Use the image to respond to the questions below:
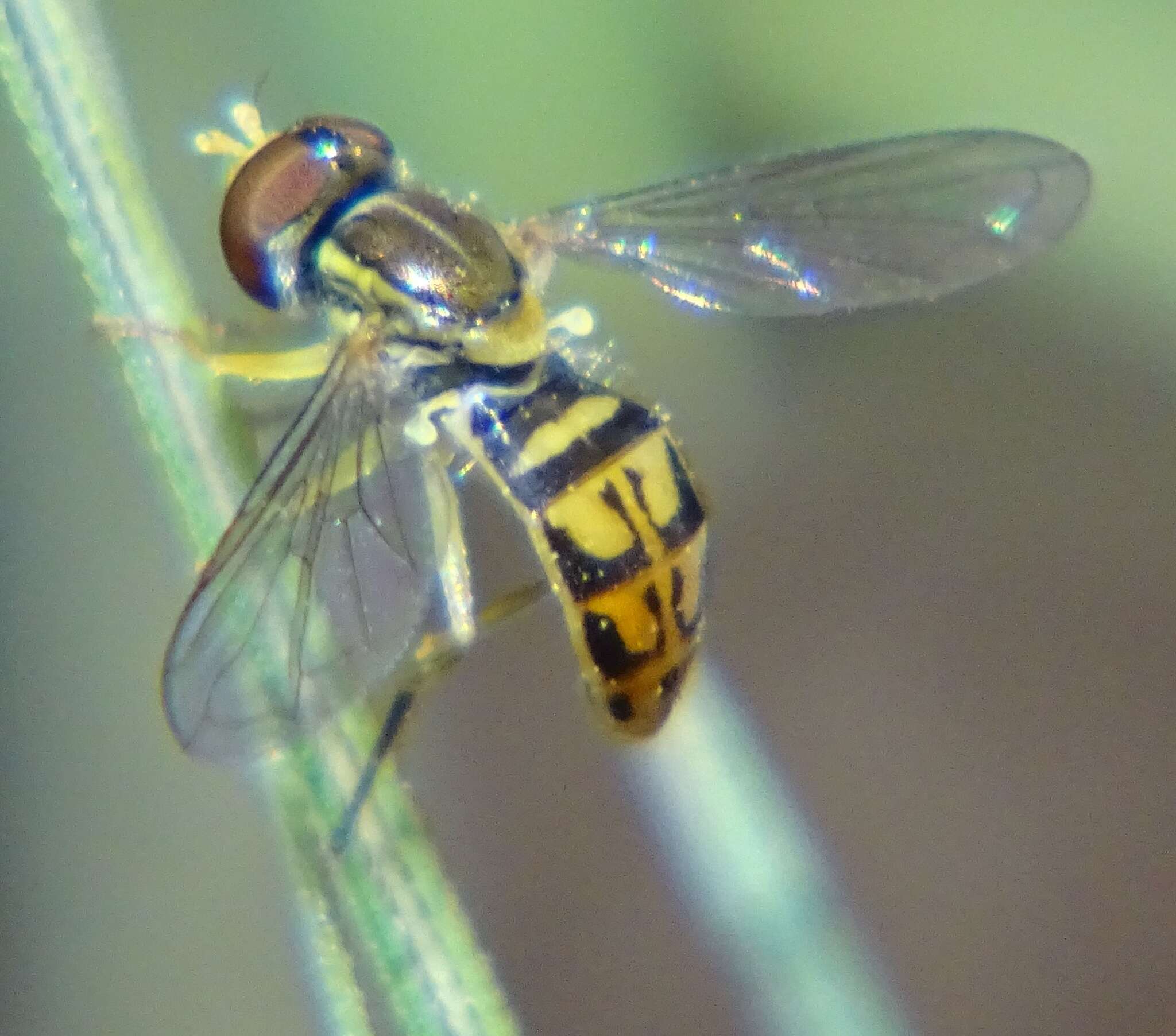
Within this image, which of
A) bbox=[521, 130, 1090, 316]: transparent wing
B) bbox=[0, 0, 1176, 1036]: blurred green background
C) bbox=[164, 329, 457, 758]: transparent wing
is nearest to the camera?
bbox=[164, 329, 457, 758]: transparent wing

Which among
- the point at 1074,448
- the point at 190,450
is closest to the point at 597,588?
the point at 190,450

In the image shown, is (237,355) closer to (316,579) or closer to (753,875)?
(316,579)

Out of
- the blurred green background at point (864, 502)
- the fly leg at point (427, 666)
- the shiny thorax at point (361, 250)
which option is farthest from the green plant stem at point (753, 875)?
the shiny thorax at point (361, 250)

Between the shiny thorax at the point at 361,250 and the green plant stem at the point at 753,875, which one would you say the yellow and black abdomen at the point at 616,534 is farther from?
the green plant stem at the point at 753,875

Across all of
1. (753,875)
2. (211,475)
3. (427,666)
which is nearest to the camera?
(211,475)

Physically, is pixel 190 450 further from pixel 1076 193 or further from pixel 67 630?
pixel 1076 193

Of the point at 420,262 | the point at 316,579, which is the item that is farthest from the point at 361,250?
the point at 316,579

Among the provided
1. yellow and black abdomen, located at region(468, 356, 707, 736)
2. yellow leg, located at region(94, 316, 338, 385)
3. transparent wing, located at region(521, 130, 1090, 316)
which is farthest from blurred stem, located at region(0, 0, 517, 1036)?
transparent wing, located at region(521, 130, 1090, 316)

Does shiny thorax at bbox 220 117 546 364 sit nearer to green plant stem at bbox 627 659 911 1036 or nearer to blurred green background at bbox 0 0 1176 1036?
blurred green background at bbox 0 0 1176 1036
